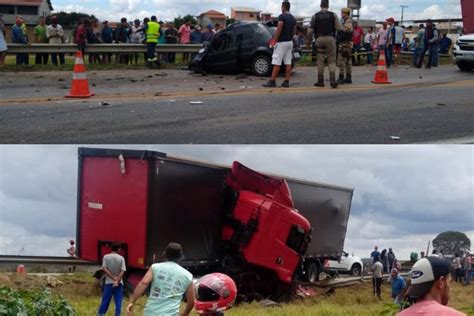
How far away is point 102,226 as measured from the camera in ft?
37.2

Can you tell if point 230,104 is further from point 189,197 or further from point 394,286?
point 394,286

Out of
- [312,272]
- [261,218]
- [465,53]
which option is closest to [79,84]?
[261,218]

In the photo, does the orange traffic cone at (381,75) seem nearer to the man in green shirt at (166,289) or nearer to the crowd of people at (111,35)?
the crowd of people at (111,35)

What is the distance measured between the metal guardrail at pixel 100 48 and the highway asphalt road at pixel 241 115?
411 cm

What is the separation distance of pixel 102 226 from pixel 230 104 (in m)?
3.10

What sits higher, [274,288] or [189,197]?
[189,197]

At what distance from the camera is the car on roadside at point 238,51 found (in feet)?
58.3

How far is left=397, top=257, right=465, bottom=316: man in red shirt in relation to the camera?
3.92 metres

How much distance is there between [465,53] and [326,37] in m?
6.90

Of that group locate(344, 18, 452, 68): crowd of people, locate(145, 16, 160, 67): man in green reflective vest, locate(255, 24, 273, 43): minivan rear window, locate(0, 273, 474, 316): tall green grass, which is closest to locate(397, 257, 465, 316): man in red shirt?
locate(0, 273, 474, 316): tall green grass

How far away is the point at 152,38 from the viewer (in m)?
20.2

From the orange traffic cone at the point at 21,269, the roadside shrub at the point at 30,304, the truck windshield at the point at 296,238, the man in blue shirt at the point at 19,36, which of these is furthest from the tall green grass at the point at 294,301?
the man in blue shirt at the point at 19,36

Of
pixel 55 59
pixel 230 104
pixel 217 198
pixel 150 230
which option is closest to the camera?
pixel 150 230

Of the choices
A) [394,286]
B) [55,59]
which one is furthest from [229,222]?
[55,59]
